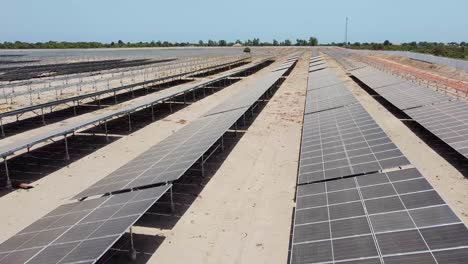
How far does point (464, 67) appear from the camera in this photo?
5269cm

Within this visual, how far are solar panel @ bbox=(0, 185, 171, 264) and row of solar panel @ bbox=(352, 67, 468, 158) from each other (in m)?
12.6

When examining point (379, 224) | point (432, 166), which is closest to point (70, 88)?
point (432, 166)

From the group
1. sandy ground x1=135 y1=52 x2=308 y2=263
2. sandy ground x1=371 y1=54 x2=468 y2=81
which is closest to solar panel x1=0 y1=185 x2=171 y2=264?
sandy ground x1=135 y1=52 x2=308 y2=263

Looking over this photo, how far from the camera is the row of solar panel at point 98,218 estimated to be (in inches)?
337

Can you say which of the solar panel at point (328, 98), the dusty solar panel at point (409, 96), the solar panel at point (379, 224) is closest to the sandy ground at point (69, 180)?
the solar panel at point (379, 224)

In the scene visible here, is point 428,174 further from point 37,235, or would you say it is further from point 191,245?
point 37,235

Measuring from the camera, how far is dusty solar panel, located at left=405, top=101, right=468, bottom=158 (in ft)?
57.1

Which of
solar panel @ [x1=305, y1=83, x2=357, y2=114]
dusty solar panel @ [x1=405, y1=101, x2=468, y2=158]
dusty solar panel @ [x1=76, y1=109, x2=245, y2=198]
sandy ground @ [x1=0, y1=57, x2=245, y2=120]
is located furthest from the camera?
sandy ground @ [x1=0, y1=57, x2=245, y2=120]

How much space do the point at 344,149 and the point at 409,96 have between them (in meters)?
16.8

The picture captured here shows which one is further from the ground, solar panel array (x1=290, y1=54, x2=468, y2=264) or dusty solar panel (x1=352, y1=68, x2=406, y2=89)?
dusty solar panel (x1=352, y1=68, x2=406, y2=89)

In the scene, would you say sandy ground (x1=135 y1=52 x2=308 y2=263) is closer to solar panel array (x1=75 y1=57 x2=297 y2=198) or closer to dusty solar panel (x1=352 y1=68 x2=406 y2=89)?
solar panel array (x1=75 y1=57 x2=297 y2=198)

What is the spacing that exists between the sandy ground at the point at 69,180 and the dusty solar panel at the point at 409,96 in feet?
50.7

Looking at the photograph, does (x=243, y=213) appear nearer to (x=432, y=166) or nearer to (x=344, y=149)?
(x=344, y=149)

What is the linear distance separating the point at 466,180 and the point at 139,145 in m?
15.5
